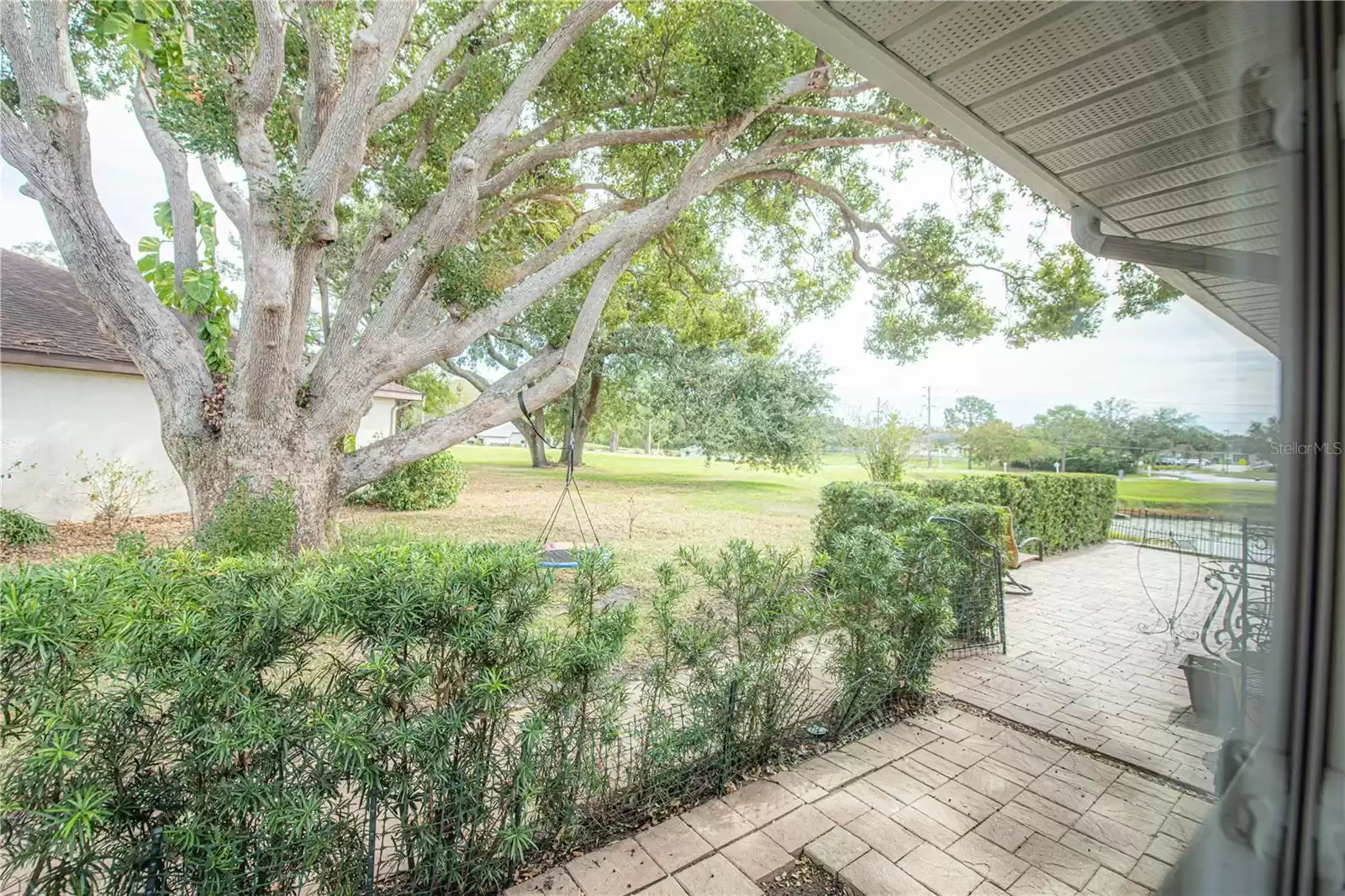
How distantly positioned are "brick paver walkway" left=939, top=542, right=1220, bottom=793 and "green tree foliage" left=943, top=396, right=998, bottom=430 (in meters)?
1.07

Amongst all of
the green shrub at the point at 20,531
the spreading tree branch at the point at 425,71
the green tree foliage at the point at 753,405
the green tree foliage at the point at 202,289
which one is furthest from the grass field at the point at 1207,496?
the green tree foliage at the point at 753,405

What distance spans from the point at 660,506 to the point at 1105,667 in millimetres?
8277

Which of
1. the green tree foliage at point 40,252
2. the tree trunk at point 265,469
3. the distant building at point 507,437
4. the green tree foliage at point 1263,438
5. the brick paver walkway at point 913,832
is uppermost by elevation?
the green tree foliage at point 40,252

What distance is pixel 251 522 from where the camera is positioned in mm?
4422

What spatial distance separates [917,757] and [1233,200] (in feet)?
8.65

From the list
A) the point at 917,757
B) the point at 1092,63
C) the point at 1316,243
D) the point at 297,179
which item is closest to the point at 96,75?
the point at 297,179

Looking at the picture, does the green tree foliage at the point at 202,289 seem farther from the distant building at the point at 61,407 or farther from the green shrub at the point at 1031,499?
the green shrub at the point at 1031,499

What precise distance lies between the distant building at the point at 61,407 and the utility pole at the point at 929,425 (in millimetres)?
7786

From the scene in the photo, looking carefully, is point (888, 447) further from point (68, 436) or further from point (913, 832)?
point (68, 436)

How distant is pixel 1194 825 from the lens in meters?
0.78

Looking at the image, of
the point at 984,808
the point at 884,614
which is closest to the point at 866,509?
the point at 884,614

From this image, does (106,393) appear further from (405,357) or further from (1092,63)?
(1092,63)

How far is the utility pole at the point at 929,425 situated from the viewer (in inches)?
318

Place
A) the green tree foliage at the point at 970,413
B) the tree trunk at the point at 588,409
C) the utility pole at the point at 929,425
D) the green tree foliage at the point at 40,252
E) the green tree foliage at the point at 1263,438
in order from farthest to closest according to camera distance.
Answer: the tree trunk at the point at 588,409 → the green tree foliage at the point at 40,252 → the utility pole at the point at 929,425 → the green tree foliage at the point at 970,413 → the green tree foliage at the point at 1263,438
